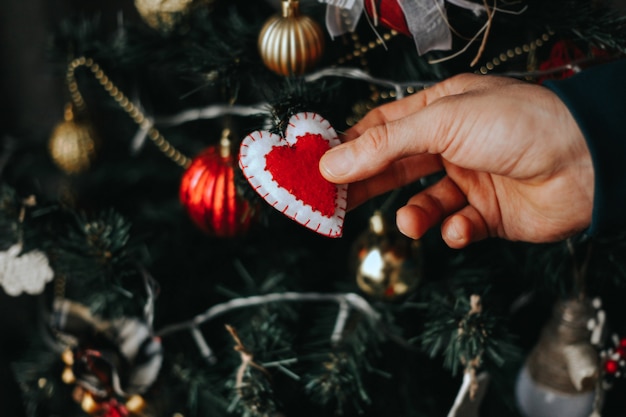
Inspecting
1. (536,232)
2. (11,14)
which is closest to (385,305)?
(536,232)

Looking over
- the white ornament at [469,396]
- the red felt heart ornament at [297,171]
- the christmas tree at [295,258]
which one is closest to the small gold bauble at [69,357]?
the christmas tree at [295,258]

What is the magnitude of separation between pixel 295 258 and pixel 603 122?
0.45 m

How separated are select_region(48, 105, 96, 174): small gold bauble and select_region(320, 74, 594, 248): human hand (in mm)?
487

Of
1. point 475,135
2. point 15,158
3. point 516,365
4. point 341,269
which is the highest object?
point 475,135

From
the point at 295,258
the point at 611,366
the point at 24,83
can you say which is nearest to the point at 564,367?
the point at 611,366

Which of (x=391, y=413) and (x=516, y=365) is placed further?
(x=516, y=365)

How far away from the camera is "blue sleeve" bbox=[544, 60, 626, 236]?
1.78 feet

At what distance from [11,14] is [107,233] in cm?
79

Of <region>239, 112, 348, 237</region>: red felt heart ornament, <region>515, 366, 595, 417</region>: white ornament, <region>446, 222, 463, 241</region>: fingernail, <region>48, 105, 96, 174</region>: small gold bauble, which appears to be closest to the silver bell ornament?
<region>515, 366, 595, 417</region>: white ornament

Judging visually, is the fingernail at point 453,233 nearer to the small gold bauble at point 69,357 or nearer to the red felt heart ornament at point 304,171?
the red felt heart ornament at point 304,171

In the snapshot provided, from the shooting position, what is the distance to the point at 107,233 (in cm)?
65

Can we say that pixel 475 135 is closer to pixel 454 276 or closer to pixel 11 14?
pixel 454 276

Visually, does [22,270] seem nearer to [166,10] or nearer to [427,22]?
[166,10]

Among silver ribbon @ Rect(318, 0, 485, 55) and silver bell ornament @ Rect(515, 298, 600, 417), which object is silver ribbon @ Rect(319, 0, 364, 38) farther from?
silver bell ornament @ Rect(515, 298, 600, 417)
